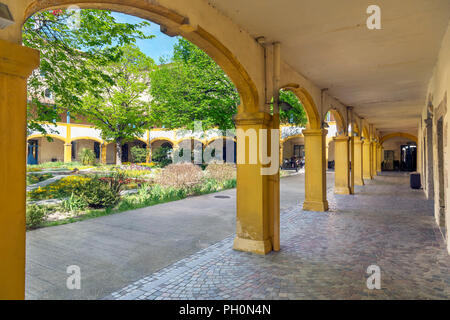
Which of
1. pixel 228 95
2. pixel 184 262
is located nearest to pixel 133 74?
pixel 228 95

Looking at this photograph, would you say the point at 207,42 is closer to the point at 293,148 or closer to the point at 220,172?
the point at 220,172

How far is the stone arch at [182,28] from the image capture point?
7.63ft

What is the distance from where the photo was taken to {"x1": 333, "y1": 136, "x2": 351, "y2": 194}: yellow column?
10453 millimetres

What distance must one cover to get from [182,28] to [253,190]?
2606 millimetres

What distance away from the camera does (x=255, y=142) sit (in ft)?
14.9

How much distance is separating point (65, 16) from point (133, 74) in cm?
1276

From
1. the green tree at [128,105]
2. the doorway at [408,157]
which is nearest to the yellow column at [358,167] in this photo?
the green tree at [128,105]

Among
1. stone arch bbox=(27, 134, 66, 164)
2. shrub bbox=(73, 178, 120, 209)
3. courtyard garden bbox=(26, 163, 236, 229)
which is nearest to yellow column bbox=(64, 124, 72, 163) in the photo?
stone arch bbox=(27, 134, 66, 164)

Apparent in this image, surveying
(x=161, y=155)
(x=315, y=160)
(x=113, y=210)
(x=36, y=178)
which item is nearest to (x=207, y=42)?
(x=315, y=160)

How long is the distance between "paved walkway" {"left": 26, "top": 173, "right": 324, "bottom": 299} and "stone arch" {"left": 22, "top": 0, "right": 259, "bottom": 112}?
2.61 m
